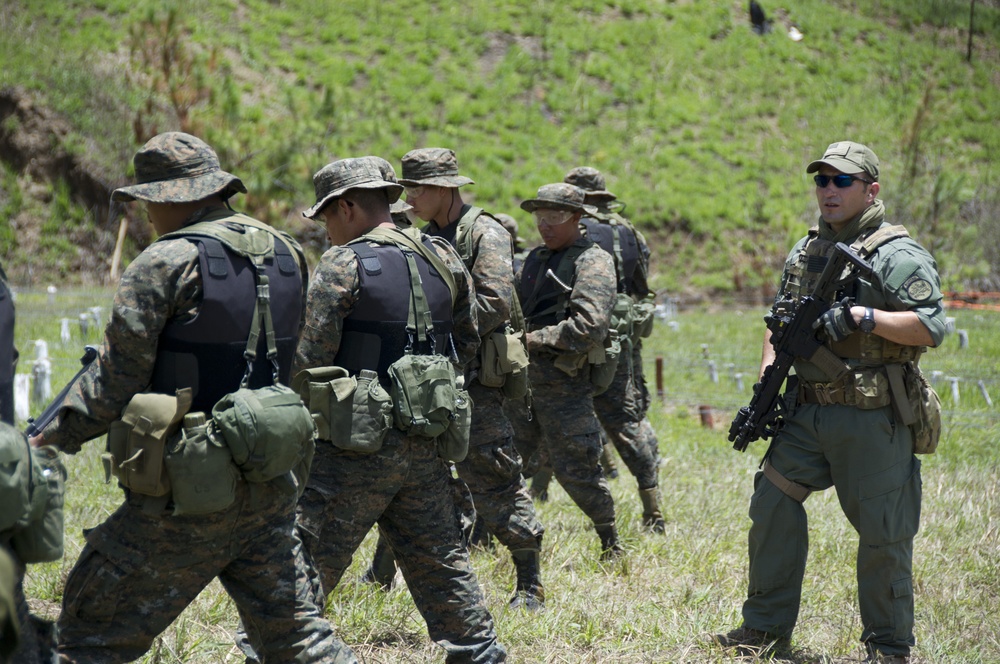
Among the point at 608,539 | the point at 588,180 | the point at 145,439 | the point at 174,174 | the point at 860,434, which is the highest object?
the point at 174,174

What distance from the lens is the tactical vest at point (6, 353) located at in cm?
238

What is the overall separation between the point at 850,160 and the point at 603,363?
211 centimetres

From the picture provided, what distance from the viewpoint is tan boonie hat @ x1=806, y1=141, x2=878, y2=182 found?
4.11 metres

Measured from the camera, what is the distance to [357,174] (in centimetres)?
368

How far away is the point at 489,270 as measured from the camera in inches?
187

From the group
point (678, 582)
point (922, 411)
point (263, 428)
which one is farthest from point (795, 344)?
point (263, 428)

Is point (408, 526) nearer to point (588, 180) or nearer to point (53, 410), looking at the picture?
point (53, 410)

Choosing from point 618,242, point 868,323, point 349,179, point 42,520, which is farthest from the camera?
point 618,242

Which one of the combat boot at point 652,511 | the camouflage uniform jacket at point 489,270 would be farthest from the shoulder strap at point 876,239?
the combat boot at point 652,511

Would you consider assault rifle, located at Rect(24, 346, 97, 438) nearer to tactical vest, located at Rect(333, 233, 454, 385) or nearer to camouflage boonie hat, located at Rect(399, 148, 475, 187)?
tactical vest, located at Rect(333, 233, 454, 385)

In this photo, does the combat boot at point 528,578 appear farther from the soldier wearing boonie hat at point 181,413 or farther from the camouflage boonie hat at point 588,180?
the camouflage boonie hat at point 588,180

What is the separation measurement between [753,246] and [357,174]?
71.1 feet

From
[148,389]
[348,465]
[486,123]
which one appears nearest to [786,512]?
[348,465]

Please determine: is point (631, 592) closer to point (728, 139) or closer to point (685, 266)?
point (685, 266)
